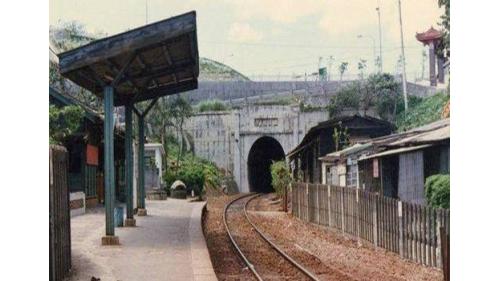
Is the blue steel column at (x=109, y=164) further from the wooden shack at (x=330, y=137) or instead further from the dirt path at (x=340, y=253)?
the wooden shack at (x=330, y=137)

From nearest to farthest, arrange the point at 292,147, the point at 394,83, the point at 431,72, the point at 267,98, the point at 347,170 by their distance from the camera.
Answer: the point at 431,72 < the point at 394,83 < the point at 267,98 < the point at 347,170 < the point at 292,147

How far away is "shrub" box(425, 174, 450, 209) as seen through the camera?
346 inches

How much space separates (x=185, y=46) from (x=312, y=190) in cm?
834

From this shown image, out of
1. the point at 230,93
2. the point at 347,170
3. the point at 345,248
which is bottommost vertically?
the point at 345,248

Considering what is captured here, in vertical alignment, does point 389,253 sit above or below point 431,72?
below

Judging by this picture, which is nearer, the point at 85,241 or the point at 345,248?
the point at 85,241

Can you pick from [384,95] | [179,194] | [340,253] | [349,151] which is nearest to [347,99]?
[384,95]

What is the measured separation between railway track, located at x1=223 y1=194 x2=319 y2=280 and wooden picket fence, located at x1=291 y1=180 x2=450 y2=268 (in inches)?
57.5

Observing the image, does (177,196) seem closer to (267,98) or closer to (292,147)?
(292,147)

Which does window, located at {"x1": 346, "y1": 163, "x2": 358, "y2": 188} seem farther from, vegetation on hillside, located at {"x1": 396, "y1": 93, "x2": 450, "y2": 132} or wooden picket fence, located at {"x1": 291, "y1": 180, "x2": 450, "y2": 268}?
vegetation on hillside, located at {"x1": 396, "y1": 93, "x2": 450, "y2": 132}

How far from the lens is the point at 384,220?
40.3ft

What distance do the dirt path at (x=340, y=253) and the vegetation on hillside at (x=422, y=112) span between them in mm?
1844

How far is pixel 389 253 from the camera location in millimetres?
11844
